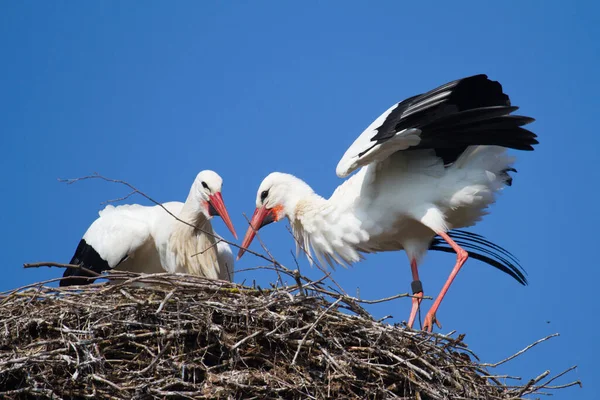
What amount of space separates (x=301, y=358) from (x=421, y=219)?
185 centimetres

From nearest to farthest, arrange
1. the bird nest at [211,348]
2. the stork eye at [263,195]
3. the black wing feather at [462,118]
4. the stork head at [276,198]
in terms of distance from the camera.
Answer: the bird nest at [211,348], the black wing feather at [462,118], the stork head at [276,198], the stork eye at [263,195]

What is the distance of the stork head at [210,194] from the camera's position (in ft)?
21.8

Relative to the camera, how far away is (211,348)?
4785mm

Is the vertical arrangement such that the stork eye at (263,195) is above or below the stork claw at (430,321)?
above

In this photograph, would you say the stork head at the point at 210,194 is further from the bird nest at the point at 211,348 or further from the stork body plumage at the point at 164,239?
the bird nest at the point at 211,348

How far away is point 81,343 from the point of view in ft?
15.1

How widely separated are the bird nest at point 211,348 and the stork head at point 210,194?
157cm

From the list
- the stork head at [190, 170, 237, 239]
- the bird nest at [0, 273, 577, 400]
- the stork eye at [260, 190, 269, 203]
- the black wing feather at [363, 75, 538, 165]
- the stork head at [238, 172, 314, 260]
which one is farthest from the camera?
the stork eye at [260, 190, 269, 203]

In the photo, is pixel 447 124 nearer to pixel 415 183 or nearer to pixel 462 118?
pixel 462 118

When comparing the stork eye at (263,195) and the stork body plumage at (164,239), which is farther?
the stork eye at (263,195)

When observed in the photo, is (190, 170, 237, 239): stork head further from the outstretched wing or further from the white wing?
the outstretched wing

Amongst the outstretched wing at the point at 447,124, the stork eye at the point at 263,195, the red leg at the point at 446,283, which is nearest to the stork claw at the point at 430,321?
Result: the red leg at the point at 446,283

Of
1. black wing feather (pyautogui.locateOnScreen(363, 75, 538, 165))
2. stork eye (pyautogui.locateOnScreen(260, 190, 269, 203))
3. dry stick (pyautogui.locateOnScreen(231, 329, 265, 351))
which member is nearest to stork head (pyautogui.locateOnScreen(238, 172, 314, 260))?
stork eye (pyautogui.locateOnScreen(260, 190, 269, 203))

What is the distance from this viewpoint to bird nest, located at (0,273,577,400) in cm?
457
